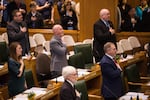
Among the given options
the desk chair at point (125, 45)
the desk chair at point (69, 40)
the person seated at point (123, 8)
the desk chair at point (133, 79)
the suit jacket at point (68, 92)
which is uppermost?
the person seated at point (123, 8)

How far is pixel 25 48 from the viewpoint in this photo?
9.65m

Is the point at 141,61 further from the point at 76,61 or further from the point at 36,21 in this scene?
the point at 36,21

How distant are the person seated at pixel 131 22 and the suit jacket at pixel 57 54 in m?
4.45

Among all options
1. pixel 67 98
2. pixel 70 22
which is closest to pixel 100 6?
pixel 70 22

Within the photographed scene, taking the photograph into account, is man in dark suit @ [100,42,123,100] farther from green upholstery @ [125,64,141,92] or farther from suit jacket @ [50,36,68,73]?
green upholstery @ [125,64,141,92]

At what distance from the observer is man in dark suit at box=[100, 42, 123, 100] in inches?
281

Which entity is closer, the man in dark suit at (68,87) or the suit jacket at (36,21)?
the man in dark suit at (68,87)

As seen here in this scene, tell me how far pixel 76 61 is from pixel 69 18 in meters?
3.19

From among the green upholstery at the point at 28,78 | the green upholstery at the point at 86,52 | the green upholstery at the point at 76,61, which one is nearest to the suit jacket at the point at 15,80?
the green upholstery at the point at 28,78

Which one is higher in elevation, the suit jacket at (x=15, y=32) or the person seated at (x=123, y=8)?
the person seated at (x=123, y=8)

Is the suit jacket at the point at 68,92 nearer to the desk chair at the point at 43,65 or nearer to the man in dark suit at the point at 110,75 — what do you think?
the man in dark suit at the point at 110,75

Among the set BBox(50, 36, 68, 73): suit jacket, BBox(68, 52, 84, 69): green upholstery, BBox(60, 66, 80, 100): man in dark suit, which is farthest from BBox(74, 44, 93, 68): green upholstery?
BBox(60, 66, 80, 100): man in dark suit

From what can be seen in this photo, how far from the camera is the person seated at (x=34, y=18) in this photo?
1219 cm

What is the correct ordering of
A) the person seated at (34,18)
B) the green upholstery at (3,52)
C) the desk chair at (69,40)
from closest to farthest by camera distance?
the green upholstery at (3,52), the desk chair at (69,40), the person seated at (34,18)
